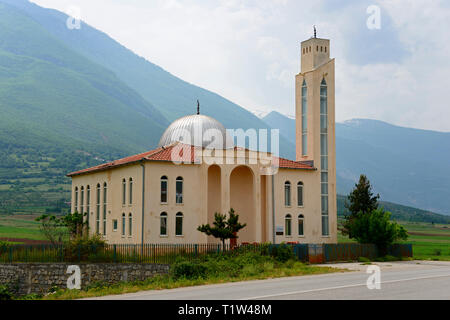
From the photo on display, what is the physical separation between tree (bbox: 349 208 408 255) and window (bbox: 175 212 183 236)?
1454 centimetres

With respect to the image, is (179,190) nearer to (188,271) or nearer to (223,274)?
(223,274)

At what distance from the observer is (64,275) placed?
35094 mm

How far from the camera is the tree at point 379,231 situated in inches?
1746

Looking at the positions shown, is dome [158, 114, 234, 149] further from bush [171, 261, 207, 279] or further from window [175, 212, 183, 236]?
bush [171, 261, 207, 279]

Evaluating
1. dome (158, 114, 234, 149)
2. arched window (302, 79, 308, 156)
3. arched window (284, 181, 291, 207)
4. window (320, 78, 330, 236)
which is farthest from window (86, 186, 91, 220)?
window (320, 78, 330, 236)

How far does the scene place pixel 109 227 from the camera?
46.7 meters

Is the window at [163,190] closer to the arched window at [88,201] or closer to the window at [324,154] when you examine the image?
the arched window at [88,201]

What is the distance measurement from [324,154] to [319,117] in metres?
3.32

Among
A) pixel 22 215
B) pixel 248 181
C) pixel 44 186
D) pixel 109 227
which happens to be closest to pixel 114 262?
pixel 109 227

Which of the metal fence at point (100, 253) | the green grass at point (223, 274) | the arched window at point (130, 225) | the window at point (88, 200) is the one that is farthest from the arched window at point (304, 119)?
the window at point (88, 200)

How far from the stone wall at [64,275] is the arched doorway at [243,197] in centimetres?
1282

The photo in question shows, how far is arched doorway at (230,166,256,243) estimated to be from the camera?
4569 cm
